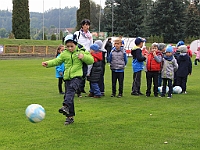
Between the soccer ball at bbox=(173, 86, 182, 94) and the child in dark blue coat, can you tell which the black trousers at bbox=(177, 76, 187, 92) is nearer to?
the child in dark blue coat

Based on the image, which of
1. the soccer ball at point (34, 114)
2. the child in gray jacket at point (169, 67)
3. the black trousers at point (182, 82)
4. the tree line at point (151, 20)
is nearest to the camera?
the soccer ball at point (34, 114)

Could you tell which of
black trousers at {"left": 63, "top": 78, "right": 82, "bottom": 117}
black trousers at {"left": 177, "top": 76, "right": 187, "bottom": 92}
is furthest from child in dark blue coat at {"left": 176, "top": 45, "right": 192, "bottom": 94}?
black trousers at {"left": 63, "top": 78, "right": 82, "bottom": 117}

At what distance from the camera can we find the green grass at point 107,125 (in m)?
6.37

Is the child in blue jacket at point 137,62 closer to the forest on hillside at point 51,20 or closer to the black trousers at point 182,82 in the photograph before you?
the black trousers at point 182,82

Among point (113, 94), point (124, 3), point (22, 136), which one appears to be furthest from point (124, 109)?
point (124, 3)

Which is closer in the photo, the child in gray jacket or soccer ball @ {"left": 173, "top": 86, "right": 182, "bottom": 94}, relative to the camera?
the child in gray jacket

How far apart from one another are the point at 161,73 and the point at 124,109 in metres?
2.94

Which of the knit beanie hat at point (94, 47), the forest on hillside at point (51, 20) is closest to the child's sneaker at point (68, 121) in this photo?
the knit beanie hat at point (94, 47)

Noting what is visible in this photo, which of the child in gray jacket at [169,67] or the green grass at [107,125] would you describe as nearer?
the green grass at [107,125]

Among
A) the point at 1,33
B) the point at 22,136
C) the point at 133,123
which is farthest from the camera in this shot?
the point at 1,33

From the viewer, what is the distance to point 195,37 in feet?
232

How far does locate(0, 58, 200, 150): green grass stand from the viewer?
20.9ft

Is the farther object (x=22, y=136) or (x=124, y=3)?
(x=124, y=3)

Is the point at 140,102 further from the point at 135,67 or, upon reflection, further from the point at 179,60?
the point at 179,60
